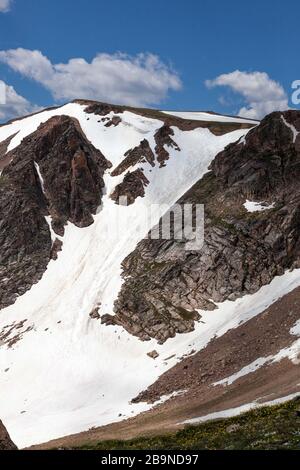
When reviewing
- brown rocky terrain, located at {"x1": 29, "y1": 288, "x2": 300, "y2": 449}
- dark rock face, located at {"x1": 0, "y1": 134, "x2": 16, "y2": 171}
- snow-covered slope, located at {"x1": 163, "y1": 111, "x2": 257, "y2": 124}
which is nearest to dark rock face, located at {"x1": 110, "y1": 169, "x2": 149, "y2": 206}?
dark rock face, located at {"x1": 0, "y1": 134, "x2": 16, "y2": 171}

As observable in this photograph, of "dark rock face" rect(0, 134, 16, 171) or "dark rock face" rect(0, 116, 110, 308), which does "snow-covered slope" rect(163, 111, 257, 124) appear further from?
"dark rock face" rect(0, 134, 16, 171)

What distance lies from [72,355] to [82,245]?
25013mm

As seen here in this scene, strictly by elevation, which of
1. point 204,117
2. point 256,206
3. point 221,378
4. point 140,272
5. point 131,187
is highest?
point 204,117

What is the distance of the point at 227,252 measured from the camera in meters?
65.4

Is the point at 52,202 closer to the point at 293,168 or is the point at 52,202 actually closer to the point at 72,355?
the point at 72,355

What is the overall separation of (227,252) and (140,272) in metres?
13.5

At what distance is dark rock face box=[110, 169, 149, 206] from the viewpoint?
86.2m

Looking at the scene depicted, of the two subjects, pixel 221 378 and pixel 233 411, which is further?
pixel 221 378

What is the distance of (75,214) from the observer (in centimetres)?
8762

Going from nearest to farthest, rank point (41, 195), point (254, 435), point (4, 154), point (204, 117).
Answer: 1. point (254, 435)
2. point (41, 195)
3. point (4, 154)
4. point (204, 117)

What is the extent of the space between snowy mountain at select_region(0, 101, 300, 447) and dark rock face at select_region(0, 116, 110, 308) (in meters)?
0.25

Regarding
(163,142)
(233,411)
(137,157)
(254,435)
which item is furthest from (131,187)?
(254,435)

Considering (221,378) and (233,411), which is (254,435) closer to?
(233,411)

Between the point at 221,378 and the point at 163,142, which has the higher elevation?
the point at 163,142
